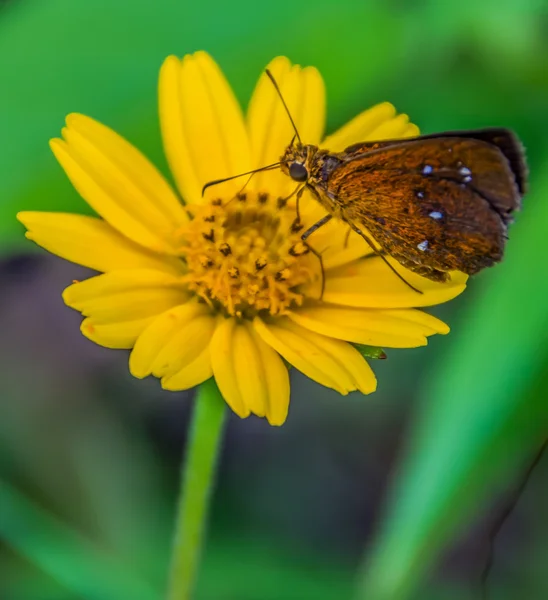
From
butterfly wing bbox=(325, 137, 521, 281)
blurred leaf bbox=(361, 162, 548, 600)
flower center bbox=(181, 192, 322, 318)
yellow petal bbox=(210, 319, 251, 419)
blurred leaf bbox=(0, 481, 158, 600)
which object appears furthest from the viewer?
blurred leaf bbox=(0, 481, 158, 600)

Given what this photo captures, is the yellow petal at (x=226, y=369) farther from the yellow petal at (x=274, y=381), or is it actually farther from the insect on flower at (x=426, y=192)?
the insect on flower at (x=426, y=192)

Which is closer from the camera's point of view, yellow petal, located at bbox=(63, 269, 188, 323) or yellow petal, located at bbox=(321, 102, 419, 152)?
yellow petal, located at bbox=(63, 269, 188, 323)

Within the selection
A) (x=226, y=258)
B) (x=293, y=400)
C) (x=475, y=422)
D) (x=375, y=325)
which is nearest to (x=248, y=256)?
(x=226, y=258)

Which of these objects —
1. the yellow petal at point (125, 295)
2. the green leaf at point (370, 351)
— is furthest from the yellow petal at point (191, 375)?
the green leaf at point (370, 351)

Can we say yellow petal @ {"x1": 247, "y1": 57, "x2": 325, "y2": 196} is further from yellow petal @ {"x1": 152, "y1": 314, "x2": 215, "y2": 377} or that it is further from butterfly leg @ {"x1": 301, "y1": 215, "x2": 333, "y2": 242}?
yellow petal @ {"x1": 152, "y1": 314, "x2": 215, "y2": 377}

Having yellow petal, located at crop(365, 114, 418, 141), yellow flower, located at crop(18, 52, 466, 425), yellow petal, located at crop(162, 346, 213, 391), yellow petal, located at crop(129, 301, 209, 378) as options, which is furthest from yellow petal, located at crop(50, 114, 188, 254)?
yellow petal, located at crop(365, 114, 418, 141)

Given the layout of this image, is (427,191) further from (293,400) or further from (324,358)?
(293,400)
